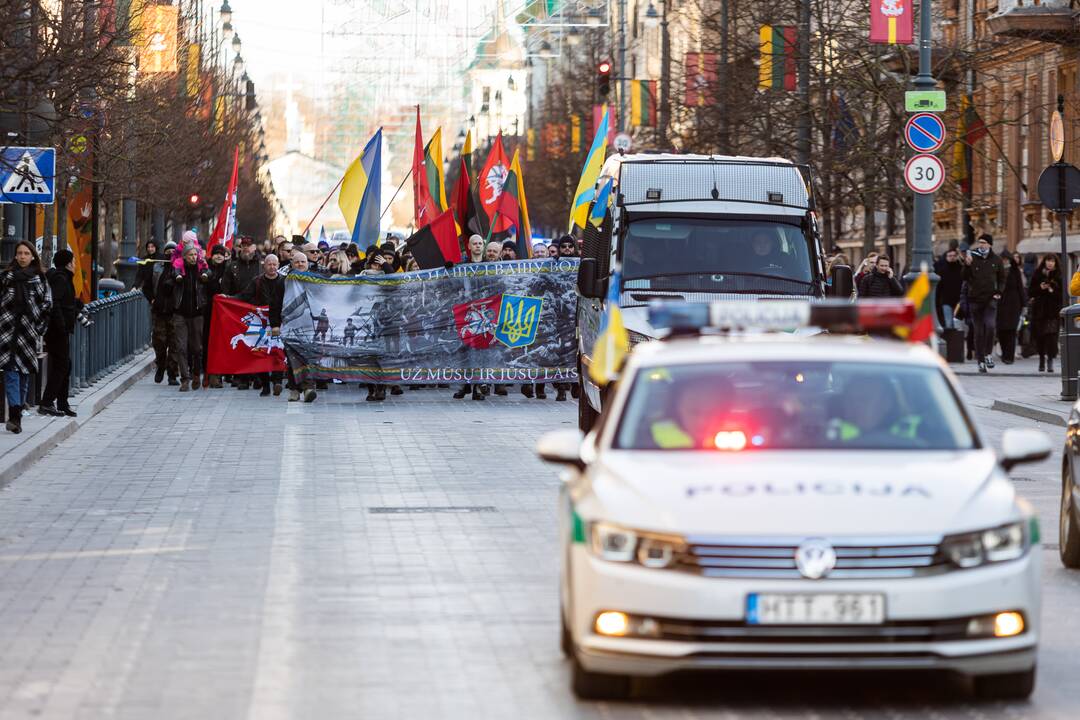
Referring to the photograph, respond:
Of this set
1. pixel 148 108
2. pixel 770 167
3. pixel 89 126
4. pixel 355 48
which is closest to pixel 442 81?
pixel 355 48

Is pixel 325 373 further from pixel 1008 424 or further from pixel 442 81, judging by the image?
pixel 442 81

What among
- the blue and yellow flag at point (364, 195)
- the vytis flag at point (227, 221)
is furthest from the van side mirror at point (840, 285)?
the vytis flag at point (227, 221)

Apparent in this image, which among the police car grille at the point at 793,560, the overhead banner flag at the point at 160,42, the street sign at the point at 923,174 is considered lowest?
the police car grille at the point at 793,560

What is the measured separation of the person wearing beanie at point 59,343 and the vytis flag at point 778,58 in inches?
750

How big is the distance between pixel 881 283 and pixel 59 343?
11873 mm

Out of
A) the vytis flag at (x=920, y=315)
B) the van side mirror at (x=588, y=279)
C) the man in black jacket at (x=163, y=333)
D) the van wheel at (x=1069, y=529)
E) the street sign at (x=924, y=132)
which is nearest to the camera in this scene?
the vytis flag at (x=920, y=315)

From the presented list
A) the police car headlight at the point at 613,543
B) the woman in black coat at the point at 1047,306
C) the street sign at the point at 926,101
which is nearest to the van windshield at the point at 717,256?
the street sign at the point at 926,101

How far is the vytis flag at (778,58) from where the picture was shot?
39.6 metres

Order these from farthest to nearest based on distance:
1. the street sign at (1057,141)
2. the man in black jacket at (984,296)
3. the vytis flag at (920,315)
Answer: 1. the man in black jacket at (984,296)
2. the street sign at (1057,141)
3. the vytis flag at (920,315)

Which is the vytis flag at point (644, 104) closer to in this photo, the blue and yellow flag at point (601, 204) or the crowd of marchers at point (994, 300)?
the crowd of marchers at point (994, 300)

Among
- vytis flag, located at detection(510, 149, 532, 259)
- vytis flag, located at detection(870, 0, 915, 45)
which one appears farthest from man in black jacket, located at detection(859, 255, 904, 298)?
Answer: vytis flag, located at detection(510, 149, 532, 259)

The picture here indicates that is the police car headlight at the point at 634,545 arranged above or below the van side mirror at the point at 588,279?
below

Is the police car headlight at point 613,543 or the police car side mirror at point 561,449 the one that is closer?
the police car headlight at point 613,543

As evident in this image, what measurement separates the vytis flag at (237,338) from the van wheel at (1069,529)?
18687 millimetres
